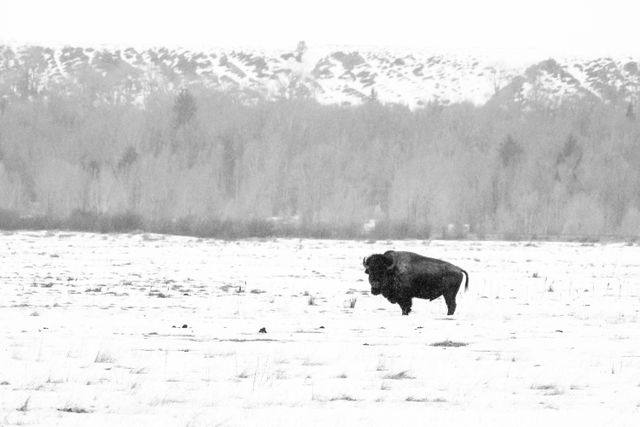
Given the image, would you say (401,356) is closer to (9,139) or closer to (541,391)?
(541,391)

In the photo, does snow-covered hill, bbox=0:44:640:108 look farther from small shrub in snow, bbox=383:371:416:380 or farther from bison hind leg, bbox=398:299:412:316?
small shrub in snow, bbox=383:371:416:380

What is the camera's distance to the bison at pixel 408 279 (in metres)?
17.1

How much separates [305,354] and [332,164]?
87.5 metres

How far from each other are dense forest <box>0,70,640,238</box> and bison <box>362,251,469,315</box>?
48.3 metres

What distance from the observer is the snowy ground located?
7609 mm

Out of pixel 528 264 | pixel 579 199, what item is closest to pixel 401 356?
pixel 528 264

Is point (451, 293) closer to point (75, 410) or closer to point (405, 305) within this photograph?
point (405, 305)

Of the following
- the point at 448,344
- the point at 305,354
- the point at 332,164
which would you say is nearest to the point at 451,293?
the point at 448,344

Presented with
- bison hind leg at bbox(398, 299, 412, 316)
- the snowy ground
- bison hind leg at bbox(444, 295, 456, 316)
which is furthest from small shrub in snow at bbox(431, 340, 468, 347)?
bison hind leg at bbox(398, 299, 412, 316)

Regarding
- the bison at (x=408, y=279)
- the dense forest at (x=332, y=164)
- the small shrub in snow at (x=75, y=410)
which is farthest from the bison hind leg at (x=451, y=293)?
the dense forest at (x=332, y=164)

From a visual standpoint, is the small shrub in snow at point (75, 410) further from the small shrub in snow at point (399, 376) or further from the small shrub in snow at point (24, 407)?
the small shrub in snow at point (399, 376)

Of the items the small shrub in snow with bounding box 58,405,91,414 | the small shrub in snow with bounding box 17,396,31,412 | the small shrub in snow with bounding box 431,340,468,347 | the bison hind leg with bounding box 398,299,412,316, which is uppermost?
the small shrub in snow with bounding box 17,396,31,412

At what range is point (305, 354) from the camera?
1077cm

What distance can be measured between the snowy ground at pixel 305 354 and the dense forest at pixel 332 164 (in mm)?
46179
